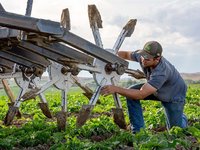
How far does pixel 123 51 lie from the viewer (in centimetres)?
1009

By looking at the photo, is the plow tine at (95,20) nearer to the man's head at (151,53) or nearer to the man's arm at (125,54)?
the man's arm at (125,54)

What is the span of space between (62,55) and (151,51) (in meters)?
2.01

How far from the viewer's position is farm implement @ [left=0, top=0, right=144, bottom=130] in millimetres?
7895

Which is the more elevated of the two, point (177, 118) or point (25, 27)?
point (25, 27)

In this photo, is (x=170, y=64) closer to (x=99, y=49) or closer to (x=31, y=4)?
(x=99, y=49)

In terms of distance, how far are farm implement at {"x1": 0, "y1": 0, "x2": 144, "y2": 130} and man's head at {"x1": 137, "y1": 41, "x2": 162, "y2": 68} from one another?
38.0 inches

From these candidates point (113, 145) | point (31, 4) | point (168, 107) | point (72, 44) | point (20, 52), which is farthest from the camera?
point (20, 52)

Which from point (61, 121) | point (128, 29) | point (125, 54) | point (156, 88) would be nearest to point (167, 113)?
point (156, 88)

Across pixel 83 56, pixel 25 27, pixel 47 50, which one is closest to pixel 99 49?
pixel 83 56

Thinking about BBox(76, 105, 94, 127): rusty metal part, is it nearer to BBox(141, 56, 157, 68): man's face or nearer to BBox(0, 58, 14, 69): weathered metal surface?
BBox(141, 56, 157, 68): man's face

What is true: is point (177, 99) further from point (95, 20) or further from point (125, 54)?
point (95, 20)

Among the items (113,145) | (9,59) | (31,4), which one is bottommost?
(113,145)

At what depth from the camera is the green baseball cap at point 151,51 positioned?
866cm

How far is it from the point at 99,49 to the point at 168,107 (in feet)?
5.10
